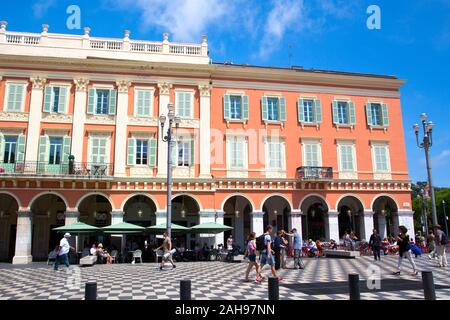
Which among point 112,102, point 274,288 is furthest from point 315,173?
point 274,288

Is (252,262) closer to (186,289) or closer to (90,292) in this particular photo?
(186,289)

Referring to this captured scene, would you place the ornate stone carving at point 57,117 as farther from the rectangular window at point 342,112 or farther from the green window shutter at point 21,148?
the rectangular window at point 342,112

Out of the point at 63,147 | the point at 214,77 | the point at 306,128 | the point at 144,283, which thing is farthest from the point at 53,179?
the point at 306,128

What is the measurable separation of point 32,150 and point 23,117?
230 centimetres

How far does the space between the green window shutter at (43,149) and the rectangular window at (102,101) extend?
142 inches

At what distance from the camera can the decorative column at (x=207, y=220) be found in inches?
1023

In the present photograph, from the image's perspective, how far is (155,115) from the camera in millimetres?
27094

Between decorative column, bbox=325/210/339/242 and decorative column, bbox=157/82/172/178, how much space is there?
11.8m

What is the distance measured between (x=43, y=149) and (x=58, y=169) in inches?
66.9

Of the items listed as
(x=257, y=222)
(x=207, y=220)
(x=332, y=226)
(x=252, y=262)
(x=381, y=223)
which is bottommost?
(x=252, y=262)

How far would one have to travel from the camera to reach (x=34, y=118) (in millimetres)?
25641

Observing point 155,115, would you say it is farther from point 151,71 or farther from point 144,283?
point 144,283

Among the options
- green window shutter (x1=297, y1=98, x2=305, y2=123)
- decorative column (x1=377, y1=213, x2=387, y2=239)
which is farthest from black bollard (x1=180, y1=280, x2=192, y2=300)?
decorative column (x1=377, y1=213, x2=387, y2=239)
